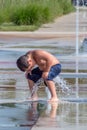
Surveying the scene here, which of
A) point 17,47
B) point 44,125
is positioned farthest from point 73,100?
point 17,47

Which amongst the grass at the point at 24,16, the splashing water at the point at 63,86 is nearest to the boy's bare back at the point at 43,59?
the splashing water at the point at 63,86

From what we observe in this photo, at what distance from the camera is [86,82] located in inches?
512

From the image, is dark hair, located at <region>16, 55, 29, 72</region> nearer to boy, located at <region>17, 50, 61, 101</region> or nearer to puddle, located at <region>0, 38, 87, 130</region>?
boy, located at <region>17, 50, 61, 101</region>

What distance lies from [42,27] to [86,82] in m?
18.6

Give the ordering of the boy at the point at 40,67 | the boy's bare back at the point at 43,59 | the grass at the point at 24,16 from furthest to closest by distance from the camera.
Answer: the grass at the point at 24,16 → the boy's bare back at the point at 43,59 → the boy at the point at 40,67

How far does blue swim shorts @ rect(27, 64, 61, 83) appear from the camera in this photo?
10055 millimetres

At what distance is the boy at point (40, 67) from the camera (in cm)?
969

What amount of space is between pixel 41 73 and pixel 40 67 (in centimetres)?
18

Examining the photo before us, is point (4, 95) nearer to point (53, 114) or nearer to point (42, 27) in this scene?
point (53, 114)

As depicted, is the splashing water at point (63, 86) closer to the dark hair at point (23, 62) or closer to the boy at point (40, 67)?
the boy at point (40, 67)

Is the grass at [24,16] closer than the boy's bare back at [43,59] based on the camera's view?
No

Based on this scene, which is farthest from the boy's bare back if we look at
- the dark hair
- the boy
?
the dark hair

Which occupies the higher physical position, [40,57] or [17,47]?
[40,57]

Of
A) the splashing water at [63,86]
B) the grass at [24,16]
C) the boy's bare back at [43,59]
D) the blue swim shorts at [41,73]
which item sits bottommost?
the grass at [24,16]
